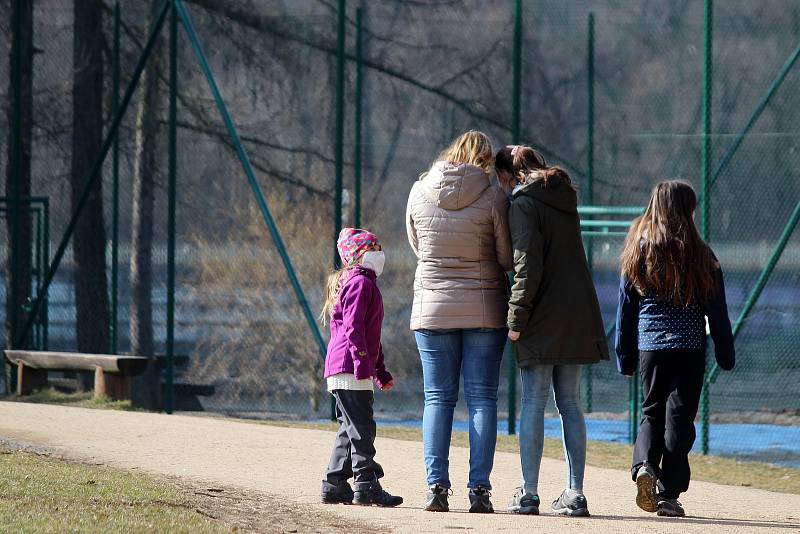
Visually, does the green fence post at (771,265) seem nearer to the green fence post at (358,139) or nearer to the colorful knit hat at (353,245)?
the green fence post at (358,139)

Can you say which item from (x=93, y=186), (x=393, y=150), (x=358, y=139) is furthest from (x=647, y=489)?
(x=93, y=186)

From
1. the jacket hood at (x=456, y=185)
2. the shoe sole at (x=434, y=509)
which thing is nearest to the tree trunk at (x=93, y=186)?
the shoe sole at (x=434, y=509)

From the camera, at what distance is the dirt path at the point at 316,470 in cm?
534

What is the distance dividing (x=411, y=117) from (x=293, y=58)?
5.90ft

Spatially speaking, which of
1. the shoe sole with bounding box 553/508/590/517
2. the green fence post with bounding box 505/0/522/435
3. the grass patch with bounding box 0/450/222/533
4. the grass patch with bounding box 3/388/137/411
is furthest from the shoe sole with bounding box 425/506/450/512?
the grass patch with bounding box 3/388/137/411

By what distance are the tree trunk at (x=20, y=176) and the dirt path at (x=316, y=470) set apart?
2.76 m

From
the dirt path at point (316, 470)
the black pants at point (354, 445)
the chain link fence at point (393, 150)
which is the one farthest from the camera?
the chain link fence at point (393, 150)

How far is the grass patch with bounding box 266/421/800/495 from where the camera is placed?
7.57 meters

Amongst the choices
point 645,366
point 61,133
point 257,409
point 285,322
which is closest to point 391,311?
point 285,322

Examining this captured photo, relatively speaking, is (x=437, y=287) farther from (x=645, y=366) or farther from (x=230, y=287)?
(x=230, y=287)

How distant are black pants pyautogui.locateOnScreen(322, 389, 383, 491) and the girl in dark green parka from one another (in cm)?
66

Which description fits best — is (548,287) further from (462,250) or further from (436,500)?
(436,500)

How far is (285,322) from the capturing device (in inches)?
622

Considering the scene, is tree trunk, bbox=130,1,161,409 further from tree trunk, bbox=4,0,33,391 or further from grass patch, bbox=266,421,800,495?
grass patch, bbox=266,421,800,495
